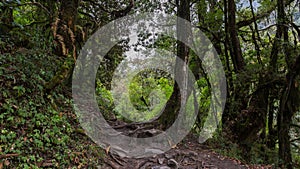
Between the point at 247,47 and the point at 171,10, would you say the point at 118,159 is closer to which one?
the point at 171,10

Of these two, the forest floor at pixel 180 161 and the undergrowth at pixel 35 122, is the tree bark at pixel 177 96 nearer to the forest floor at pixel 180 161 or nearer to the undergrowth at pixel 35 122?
Result: the forest floor at pixel 180 161

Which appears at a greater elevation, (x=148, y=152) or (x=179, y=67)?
(x=179, y=67)

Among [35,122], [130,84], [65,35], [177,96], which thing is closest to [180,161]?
[177,96]

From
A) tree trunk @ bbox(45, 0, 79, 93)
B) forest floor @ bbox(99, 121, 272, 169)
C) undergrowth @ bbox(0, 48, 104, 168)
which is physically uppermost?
tree trunk @ bbox(45, 0, 79, 93)

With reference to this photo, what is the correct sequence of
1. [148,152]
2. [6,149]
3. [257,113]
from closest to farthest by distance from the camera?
[6,149] < [148,152] < [257,113]

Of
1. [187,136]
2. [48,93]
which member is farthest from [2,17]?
[187,136]

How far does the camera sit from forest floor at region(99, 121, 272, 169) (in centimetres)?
454

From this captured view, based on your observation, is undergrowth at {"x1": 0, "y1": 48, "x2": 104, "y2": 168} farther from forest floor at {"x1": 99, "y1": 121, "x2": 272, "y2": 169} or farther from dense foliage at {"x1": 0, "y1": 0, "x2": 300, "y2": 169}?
forest floor at {"x1": 99, "y1": 121, "x2": 272, "y2": 169}

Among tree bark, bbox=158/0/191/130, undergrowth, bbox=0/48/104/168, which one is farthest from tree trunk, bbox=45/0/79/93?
tree bark, bbox=158/0/191/130

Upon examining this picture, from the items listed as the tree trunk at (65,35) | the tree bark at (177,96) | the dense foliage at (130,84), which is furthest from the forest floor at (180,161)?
the tree trunk at (65,35)

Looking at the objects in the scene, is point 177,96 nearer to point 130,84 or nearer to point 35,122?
point 35,122

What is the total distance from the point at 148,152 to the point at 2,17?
3.96m

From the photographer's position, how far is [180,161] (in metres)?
5.01

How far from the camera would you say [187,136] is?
6855 mm
